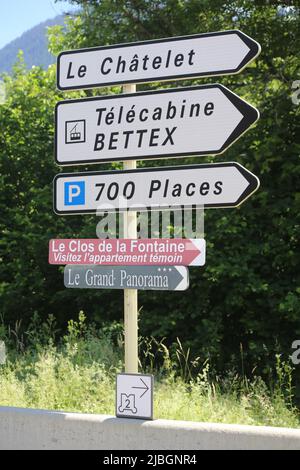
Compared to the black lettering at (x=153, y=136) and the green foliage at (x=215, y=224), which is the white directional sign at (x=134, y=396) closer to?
the black lettering at (x=153, y=136)

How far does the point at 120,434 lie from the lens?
195 inches

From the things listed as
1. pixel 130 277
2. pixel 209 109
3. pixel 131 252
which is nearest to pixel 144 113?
pixel 209 109

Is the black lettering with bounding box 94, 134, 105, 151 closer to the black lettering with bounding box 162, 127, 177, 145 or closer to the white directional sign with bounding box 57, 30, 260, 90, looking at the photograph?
the white directional sign with bounding box 57, 30, 260, 90

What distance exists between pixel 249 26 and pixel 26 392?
21.3 ft

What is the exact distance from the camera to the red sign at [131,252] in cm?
509

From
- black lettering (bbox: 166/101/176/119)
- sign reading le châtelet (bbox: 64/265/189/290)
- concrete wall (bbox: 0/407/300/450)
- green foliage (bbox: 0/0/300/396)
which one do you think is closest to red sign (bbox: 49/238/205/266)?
sign reading le châtelet (bbox: 64/265/189/290)

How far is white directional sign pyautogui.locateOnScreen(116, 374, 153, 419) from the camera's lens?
5062 mm

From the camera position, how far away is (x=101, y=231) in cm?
1007

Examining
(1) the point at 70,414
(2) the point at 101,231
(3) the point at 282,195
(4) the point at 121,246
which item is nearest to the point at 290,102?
(3) the point at 282,195

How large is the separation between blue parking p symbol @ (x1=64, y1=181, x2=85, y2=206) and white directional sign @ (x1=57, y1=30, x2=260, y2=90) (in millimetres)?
856

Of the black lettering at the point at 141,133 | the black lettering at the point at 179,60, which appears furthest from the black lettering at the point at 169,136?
the black lettering at the point at 179,60

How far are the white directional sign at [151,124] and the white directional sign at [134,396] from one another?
1.80 m

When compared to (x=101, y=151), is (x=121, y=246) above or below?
below
